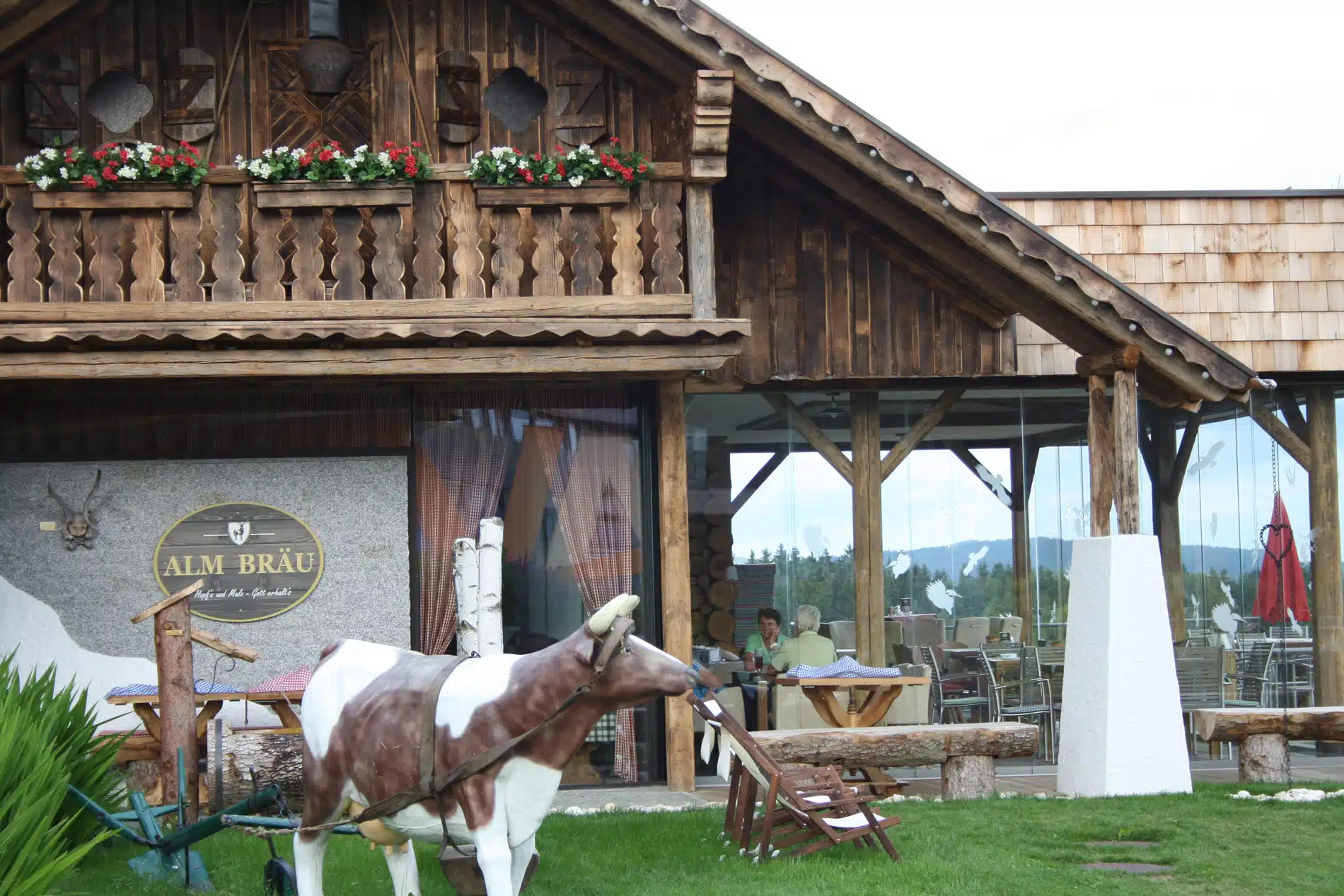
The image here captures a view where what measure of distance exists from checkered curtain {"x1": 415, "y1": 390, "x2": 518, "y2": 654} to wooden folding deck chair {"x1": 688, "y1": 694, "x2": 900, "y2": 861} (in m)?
3.25

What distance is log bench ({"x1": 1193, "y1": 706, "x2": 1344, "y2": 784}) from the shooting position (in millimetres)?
9906

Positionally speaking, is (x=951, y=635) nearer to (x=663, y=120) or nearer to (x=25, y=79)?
(x=663, y=120)

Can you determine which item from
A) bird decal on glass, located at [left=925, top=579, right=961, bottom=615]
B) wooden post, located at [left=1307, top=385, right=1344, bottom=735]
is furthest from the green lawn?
wooden post, located at [left=1307, top=385, right=1344, bottom=735]

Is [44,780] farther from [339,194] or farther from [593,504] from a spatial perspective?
[593,504]

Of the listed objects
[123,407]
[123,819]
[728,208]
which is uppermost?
[728,208]

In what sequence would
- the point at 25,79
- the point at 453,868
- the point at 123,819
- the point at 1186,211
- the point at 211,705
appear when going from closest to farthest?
the point at 453,868, the point at 123,819, the point at 211,705, the point at 25,79, the point at 1186,211

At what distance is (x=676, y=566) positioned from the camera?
33.7 feet

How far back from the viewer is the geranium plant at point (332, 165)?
9641 mm

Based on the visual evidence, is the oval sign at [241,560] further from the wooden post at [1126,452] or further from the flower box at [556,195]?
the wooden post at [1126,452]

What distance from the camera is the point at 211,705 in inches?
370

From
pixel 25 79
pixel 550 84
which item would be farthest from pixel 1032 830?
pixel 25 79

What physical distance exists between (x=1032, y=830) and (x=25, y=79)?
27.1ft

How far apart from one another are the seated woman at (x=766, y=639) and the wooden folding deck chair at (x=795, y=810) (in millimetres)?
3291

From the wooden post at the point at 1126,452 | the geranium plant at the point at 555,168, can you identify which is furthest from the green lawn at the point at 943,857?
the geranium plant at the point at 555,168
